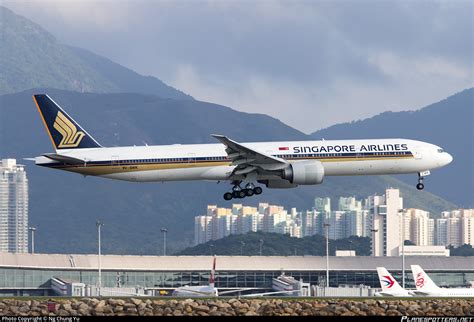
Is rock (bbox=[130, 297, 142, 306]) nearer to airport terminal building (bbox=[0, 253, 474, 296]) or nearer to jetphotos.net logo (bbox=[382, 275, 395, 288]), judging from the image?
jetphotos.net logo (bbox=[382, 275, 395, 288])

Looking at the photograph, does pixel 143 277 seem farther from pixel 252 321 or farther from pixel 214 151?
pixel 252 321

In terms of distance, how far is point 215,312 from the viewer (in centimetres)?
6006

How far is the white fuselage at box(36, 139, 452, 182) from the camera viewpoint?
310 ft

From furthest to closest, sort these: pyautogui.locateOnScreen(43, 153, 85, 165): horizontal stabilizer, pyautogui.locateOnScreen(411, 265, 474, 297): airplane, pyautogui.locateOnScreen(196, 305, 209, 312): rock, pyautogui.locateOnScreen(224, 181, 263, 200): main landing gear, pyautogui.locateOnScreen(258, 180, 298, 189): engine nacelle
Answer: pyautogui.locateOnScreen(258, 180, 298, 189): engine nacelle, pyautogui.locateOnScreen(224, 181, 263, 200): main landing gear, pyautogui.locateOnScreen(43, 153, 85, 165): horizontal stabilizer, pyautogui.locateOnScreen(411, 265, 474, 297): airplane, pyautogui.locateOnScreen(196, 305, 209, 312): rock

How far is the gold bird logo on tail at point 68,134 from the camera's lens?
9831 centimetres

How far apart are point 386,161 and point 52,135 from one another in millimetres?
28108

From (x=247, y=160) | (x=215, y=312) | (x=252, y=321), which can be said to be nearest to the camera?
(x=252, y=321)

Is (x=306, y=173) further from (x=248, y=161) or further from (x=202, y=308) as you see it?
(x=202, y=308)

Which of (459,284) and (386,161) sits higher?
(386,161)

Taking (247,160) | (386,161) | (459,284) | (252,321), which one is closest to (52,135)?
(247,160)

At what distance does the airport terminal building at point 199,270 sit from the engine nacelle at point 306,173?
64116 mm

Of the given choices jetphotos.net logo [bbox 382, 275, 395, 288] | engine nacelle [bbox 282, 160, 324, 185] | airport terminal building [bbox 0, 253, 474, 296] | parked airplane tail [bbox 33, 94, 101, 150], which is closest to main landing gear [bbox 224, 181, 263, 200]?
engine nacelle [bbox 282, 160, 324, 185]

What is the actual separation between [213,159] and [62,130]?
13.6m

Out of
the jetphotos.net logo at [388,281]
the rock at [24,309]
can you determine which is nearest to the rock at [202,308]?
the rock at [24,309]
